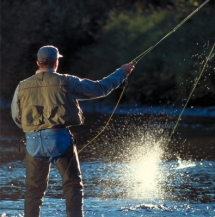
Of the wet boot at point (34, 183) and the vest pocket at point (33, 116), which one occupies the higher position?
the vest pocket at point (33, 116)

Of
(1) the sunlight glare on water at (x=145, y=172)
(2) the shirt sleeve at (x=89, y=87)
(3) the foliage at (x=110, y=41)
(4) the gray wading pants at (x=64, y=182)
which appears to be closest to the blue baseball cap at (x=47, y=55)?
(2) the shirt sleeve at (x=89, y=87)

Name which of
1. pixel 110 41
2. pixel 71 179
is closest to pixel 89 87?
pixel 71 179

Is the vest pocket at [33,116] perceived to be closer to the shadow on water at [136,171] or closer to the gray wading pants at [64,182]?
the gray wading pants at [64,182]

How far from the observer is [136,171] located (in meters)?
9.90

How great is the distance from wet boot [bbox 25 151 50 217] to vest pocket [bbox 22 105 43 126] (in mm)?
262

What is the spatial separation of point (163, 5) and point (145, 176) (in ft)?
51.1

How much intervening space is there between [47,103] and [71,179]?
62cm

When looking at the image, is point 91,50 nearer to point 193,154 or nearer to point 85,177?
point 193,154

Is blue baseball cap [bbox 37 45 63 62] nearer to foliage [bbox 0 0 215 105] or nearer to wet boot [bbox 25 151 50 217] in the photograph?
wet boot [bbox 25 151 50 217]

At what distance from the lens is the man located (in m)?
5.94

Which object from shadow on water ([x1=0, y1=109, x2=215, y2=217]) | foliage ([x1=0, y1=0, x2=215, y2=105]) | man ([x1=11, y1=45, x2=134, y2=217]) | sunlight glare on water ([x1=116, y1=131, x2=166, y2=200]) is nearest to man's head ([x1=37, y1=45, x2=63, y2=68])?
man ([x1=11, y1=45, x2=134, y2=217])

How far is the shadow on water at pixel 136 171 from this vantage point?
7.53 metres

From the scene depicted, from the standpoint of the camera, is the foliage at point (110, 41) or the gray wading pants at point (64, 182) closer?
the gray wading pants at point (64, 182)

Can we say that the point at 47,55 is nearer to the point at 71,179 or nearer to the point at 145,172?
the point at 71,179
